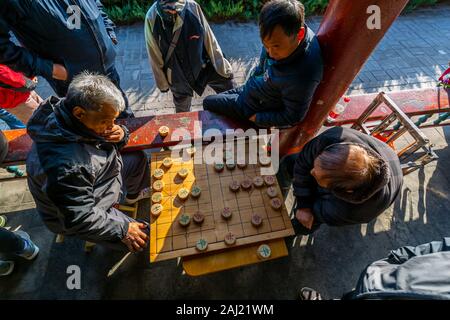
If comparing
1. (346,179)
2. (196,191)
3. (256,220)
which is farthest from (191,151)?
(346,179)

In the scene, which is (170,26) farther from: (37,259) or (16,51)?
(37,259)

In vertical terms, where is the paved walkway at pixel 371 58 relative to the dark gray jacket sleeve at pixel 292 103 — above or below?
below

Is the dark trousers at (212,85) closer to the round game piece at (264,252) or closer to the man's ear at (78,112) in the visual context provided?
the man's ear at (78,112)

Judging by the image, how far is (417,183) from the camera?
361 cm

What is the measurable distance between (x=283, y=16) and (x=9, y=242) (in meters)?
3.25

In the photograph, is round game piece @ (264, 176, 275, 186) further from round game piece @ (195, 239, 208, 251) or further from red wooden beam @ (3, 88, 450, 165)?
round game piece @ (195, 239, 208, 251)

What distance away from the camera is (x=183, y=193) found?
2.45 meters

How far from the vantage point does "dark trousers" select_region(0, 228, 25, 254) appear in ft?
8.01

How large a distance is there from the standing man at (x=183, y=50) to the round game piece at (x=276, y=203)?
1890mm

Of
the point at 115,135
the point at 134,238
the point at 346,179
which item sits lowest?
the point at 134,238

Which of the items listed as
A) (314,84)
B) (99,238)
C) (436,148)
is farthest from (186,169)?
(436,148)

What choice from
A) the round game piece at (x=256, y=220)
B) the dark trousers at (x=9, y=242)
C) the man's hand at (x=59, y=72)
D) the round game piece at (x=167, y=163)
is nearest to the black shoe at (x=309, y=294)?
the round game piece at (x=256, y=220)

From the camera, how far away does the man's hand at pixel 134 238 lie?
228 centimetres

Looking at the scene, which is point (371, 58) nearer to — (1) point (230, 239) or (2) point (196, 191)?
(2) point (196, 191)
